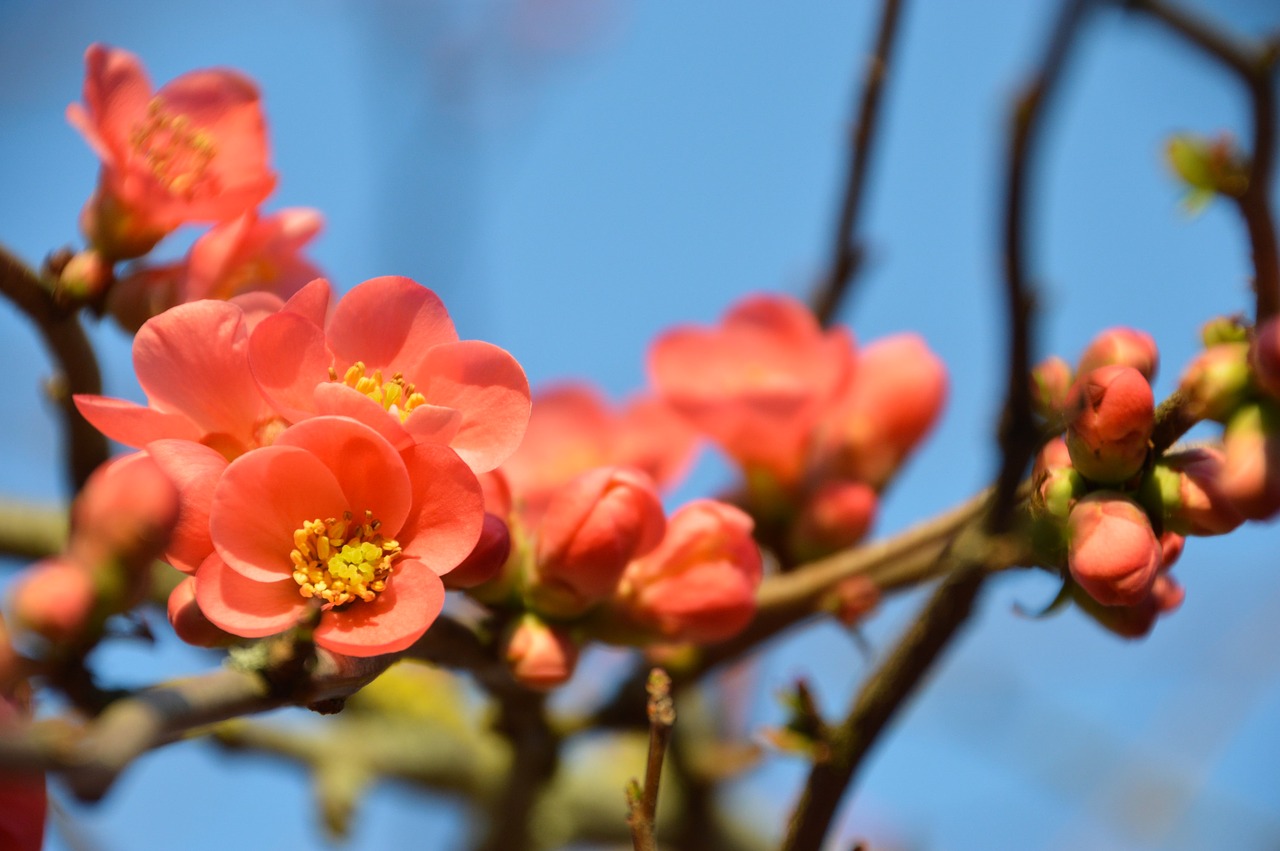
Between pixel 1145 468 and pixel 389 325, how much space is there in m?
0.56

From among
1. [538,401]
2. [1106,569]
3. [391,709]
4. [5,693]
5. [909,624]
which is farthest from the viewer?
[391,709]

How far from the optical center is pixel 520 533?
102 cm

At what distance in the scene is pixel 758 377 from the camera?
158 cm

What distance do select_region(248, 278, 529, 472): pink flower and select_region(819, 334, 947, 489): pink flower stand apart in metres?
0.76

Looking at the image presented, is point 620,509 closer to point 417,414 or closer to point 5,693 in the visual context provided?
point 417,414

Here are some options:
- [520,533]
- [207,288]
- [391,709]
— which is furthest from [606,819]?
[207,288]

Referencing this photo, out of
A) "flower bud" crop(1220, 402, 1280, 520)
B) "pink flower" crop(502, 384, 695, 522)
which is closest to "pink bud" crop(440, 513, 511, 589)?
"flower bud" crop(1220, 402, 1280, 520)

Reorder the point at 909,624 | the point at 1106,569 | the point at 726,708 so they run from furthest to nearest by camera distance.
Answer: the point at 726,708 < the point at 909,624 < the point at 1106,569

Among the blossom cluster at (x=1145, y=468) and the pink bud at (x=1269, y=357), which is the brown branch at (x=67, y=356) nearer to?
the blossom cluster at (x=1145, y=468)

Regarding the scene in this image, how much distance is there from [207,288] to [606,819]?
3.80 feet

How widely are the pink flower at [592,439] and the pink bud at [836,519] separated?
0.88 feet

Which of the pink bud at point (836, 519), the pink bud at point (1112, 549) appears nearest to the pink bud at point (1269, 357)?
the pink bud at point (1112, 549)

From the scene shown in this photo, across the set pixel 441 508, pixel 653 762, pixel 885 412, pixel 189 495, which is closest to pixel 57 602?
pixel 189 495

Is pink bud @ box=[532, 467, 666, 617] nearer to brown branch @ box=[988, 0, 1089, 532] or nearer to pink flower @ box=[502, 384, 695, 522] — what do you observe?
brown branch @ box=[988, 0, 1089, 532]
